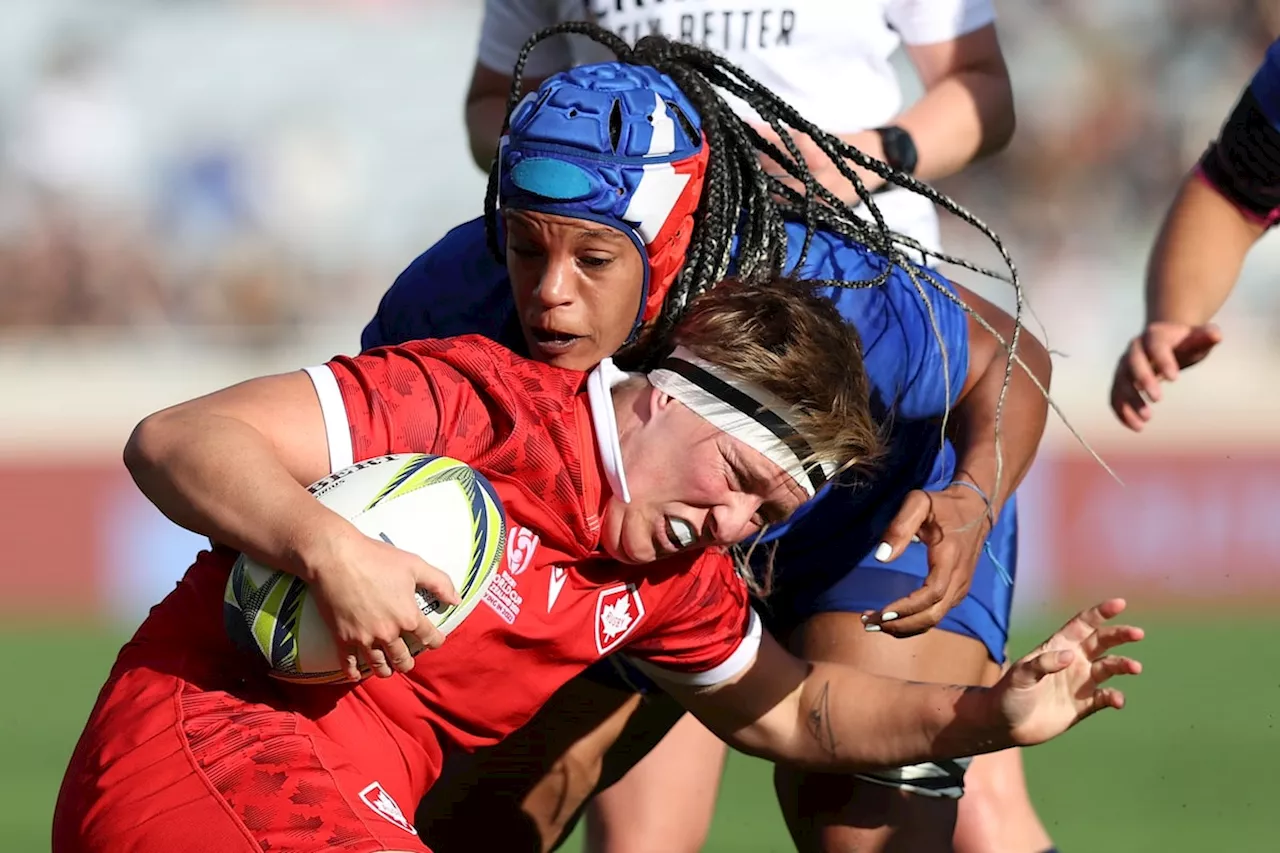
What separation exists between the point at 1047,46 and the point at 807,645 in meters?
11.0

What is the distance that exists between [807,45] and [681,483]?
175 cm

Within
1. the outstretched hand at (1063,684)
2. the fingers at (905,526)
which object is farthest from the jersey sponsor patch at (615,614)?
the outstretched hand at (1063,684)

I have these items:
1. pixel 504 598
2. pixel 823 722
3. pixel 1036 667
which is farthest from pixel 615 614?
pixel 1036 667

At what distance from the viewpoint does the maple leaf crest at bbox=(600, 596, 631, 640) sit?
3.41 metres

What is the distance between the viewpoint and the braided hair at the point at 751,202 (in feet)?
12.0

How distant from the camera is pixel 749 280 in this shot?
357 centimetres

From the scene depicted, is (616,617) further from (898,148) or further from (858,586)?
(898,148)

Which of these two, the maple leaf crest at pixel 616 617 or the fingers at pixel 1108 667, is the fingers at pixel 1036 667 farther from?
the maple leaf crest at pixel 616 617

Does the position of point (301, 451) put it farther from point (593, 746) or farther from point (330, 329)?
point (330, 329)

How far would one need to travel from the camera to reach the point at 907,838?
13.1ft

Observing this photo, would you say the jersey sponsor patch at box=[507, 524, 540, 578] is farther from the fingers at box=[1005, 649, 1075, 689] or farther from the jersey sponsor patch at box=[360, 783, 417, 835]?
the fingers at box=[1005, 649, 1075, 689]

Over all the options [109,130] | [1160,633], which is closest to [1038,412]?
[1160,633]

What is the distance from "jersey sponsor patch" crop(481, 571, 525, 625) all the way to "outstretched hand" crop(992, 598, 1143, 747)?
95cm

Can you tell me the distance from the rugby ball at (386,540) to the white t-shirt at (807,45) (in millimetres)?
1822
